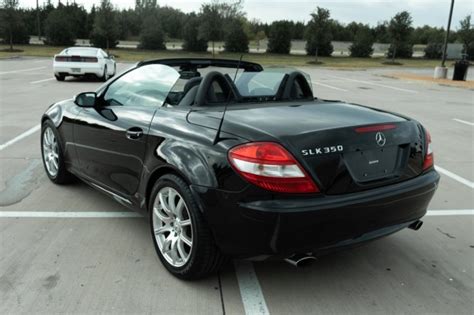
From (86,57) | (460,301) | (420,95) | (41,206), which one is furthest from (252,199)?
(86,57)

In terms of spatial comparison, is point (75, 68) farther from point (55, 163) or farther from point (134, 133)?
point (134, 133)

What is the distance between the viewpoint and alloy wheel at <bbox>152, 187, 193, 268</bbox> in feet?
10.0

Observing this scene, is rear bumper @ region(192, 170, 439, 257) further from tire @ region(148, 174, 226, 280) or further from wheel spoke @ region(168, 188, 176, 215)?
wheel spoke @ region(168, 188, 176, 215)

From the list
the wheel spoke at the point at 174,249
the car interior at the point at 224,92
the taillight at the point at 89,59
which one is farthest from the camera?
the taillight at the point at 89,59

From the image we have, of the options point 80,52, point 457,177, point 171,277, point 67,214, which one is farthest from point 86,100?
point 80,52

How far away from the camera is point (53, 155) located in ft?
16.4

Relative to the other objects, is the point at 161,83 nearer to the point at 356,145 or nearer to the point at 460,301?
the point at 356,145

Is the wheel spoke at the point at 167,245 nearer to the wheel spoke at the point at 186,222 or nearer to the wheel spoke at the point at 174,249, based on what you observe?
the wheel spoke at the point at 174,249

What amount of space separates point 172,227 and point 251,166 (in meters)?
0.88

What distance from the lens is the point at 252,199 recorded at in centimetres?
260

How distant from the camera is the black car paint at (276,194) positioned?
8.56ft

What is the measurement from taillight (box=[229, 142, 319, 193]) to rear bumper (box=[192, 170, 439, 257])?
78 mm

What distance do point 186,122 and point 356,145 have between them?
112cm

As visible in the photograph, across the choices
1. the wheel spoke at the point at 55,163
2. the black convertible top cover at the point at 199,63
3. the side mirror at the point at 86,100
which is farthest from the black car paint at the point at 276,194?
the wheel spoke at the point at 55,163
